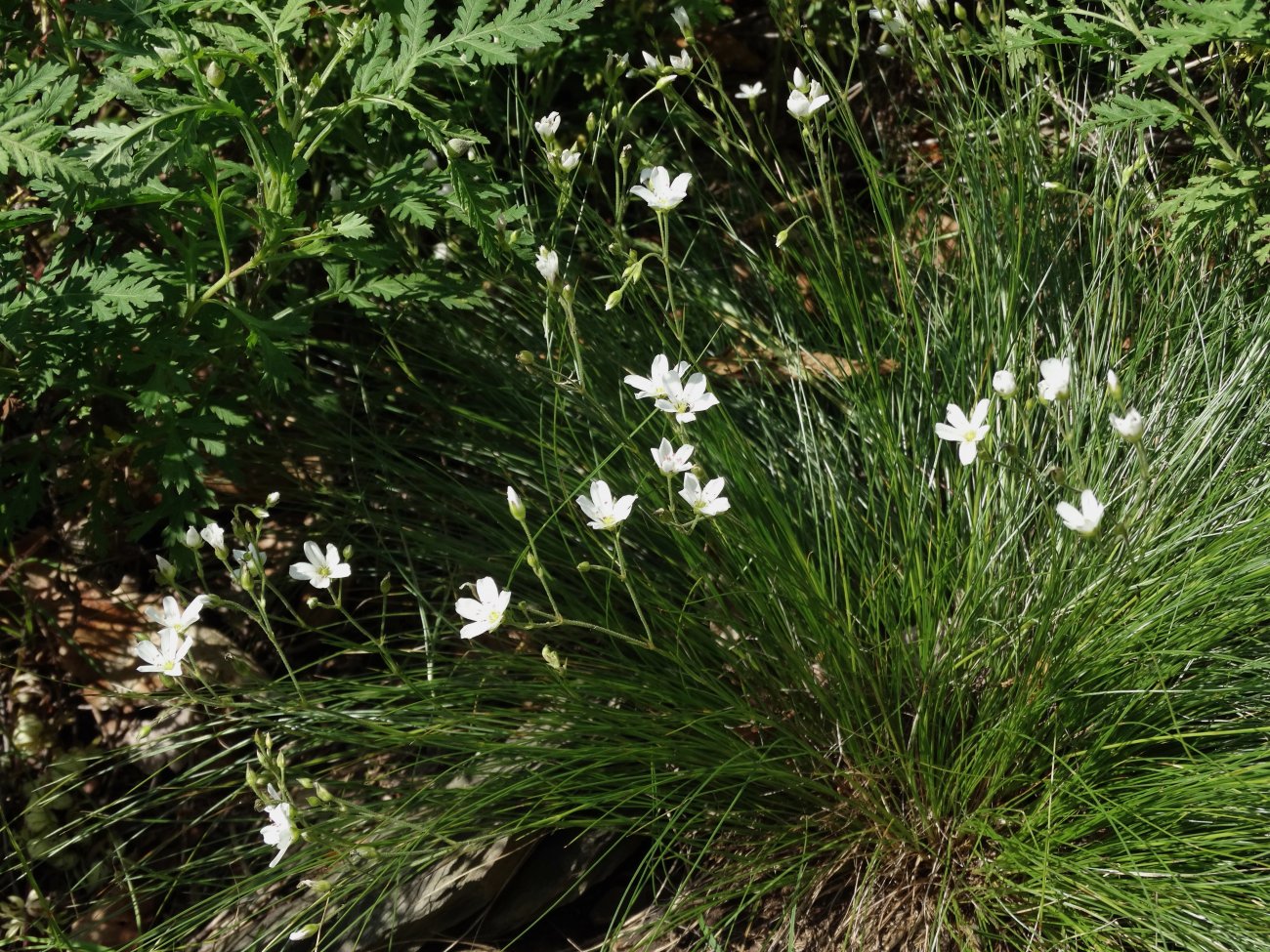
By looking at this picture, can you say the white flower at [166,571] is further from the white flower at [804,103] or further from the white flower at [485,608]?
the white flower at [804,103]

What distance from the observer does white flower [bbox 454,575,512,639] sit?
1780 millimetres

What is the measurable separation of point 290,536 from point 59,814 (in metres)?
0.81

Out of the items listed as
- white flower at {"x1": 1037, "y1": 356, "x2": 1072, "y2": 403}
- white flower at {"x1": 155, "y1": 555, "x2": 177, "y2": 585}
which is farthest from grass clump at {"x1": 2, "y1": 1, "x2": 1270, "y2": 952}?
white flower at {"x1": 155, "y1": 555, "x2": 177, "y2": 585}

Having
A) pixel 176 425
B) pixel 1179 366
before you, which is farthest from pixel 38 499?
pixel 1179 366

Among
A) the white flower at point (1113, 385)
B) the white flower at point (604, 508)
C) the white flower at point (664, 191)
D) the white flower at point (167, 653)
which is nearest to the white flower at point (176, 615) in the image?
the white flower at point (167, 653)

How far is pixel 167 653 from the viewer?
1.97 meters

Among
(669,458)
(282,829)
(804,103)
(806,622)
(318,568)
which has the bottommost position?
(806,622)

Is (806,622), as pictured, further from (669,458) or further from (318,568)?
(318,568)

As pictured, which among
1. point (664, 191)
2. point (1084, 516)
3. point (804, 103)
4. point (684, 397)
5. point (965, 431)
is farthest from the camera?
point (804, 103)

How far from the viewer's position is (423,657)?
275cm

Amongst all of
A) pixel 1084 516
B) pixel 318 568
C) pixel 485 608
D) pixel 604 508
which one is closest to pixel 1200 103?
pixel 1084 516

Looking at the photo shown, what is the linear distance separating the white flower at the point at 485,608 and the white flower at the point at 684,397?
15.1 inches

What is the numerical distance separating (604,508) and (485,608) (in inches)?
9.5

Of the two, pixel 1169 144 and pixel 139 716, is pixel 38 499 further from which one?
pixel 1169 144
